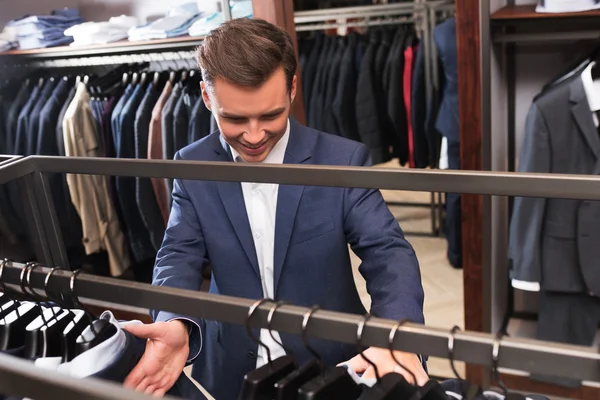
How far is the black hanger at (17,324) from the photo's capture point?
964 mm

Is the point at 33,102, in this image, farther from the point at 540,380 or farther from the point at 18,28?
the point at 540,380

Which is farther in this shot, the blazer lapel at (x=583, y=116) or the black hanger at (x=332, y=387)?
the blazer lapel at (x=583, y=116)

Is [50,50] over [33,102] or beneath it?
over

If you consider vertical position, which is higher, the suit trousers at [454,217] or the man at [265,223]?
the man at [265,223]

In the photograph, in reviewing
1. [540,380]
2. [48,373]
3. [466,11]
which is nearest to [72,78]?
[466,11]

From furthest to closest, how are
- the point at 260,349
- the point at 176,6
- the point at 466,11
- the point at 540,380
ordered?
1. the point at 176,6
2. the point at 540,380
3. the point at 466,11
4. the point at 260,349

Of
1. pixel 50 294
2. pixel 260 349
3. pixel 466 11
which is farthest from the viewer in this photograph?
pixel 466 11

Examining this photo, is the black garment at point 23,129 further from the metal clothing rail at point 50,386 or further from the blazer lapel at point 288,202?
the metal clothing rail at point 50,386

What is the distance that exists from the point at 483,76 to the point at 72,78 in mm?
2033

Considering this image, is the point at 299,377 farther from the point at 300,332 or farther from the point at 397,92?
the point at 397,92

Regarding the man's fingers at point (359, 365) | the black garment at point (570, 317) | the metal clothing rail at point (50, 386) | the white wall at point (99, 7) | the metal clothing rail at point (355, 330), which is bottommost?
the black garment at point (570, 317)

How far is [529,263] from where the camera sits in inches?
81.7

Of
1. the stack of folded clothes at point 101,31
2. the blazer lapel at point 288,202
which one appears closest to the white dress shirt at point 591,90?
the blazer lapel at point 288,202

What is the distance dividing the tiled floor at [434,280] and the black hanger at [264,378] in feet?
→ 5.65
